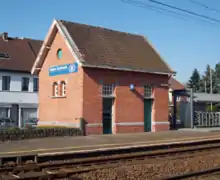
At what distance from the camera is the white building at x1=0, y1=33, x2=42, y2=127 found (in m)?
41.5

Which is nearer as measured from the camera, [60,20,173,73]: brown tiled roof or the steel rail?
the steel rail

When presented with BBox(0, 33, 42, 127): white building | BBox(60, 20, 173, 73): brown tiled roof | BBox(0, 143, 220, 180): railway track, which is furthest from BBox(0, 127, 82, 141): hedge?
BBox(0, 33, 42, 127): white building

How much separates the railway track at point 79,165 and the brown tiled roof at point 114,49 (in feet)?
30.4

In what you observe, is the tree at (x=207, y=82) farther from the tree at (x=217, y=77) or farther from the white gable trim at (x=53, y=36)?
the white gable trim at (x=53, y=36)

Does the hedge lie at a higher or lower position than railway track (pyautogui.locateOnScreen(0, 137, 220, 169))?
higher

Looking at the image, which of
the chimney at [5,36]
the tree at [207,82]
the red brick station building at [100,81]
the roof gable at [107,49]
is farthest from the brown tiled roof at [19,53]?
the tree at [207,82]

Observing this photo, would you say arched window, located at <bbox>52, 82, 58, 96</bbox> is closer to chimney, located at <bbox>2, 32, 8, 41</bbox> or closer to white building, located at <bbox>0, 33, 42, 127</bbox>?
white building, located at <bbox>0, 33, 42, 127</bbox>

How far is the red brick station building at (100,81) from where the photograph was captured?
23359 millimetres

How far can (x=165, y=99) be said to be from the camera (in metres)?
27.6

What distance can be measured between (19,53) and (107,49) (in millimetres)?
22420

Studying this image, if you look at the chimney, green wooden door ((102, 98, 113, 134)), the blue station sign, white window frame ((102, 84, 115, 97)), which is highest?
the chimney

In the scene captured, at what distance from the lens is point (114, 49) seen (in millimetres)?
26031

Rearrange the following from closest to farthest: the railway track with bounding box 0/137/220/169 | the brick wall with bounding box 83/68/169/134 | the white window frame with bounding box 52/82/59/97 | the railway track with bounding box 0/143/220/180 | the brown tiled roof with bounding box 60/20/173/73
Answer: the railway track with bounding box 0/143/220/180
the railway track with bounding box 0/137/220/169
the brick wall with bounding box 83/68/169/134
the brown tiled roof with bounding box 60/20/173/73
the white window frame with bounding box 52/82/59/97

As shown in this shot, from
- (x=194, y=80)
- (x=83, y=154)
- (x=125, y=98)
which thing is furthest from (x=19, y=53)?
(x=194, y=80)
